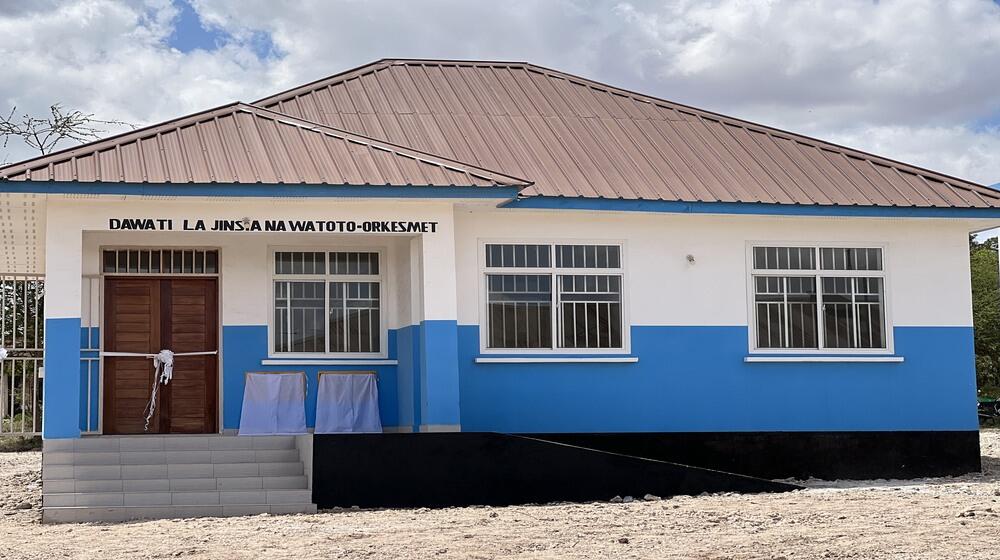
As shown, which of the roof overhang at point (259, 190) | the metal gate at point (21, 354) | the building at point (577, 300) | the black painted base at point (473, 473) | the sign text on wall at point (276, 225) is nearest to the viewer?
the black painted base at point (473, 473)

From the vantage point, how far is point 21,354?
21984mm

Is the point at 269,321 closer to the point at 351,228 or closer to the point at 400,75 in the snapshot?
the point at 351,228

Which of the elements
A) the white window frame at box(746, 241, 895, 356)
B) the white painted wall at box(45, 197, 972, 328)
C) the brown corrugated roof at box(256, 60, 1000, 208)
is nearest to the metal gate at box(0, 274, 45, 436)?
the white painted wall at box(45, 197, 972, 328)

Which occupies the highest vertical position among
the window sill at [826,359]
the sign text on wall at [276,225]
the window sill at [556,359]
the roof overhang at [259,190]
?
the roof overhang at [259,190]

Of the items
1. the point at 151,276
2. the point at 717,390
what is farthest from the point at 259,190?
the point at 717,390

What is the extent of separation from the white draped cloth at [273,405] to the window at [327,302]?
392 mm

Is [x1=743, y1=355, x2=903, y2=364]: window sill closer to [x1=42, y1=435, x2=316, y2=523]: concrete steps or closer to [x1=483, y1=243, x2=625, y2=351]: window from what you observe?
[x1=483, y1=243, x2=625, y2=351]: window

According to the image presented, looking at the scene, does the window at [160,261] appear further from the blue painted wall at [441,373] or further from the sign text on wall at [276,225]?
the blue painted wall at [441,373]

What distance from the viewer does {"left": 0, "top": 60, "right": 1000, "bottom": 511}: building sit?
47.4 feet

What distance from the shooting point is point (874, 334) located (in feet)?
52.2

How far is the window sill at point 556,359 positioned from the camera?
48.4 feet

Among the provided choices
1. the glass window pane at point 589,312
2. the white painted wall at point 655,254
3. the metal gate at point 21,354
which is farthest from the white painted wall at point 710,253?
the metal gate at point 21,354

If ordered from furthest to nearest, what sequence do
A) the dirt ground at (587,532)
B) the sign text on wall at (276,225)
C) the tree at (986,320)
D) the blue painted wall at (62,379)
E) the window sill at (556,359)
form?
1. the tree at (986,320)
2. the window sill at (556,359)
3. the sign text on wall at (276,225)
4. the blue painted wall at (62,379)
5. the dirt ground at (587,532)

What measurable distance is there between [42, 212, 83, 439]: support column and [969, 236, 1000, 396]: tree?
23959mm
